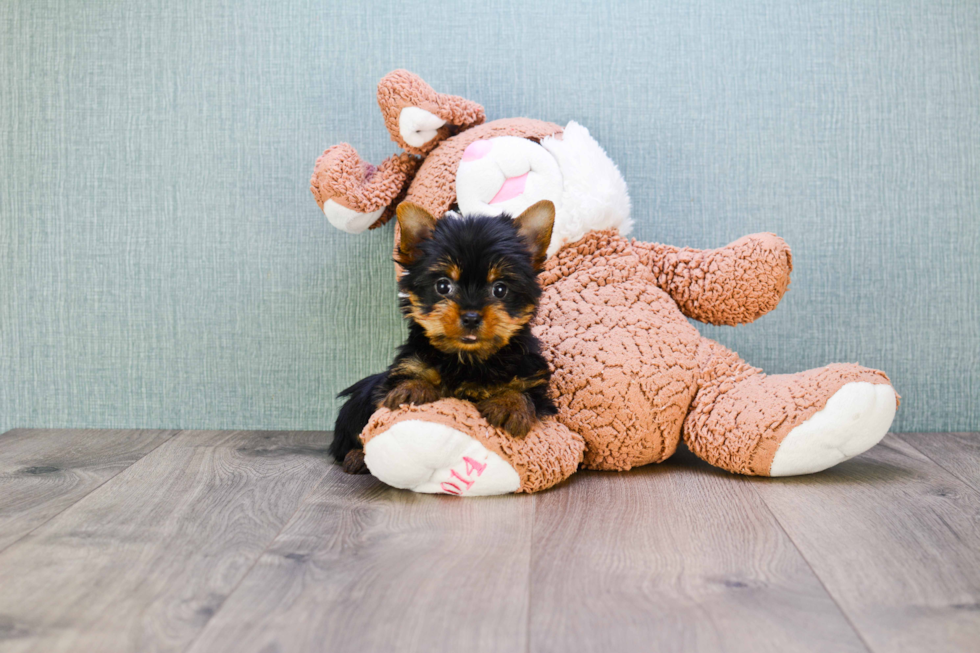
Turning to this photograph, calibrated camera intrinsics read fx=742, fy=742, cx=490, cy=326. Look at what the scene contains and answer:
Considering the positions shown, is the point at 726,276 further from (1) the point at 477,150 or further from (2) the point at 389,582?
(2) the point at 389,582

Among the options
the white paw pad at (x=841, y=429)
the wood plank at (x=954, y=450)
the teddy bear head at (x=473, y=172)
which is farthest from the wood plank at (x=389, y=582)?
the wood plank at (x=954, y=450)

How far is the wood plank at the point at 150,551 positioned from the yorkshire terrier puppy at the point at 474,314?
0.33 metres

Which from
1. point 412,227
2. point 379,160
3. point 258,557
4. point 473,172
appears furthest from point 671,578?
point 379,160

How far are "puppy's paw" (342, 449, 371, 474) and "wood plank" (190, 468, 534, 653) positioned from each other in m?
0.19

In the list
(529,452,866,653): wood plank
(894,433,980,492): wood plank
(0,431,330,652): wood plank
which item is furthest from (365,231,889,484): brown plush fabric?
(0,431,330,652): wood plank

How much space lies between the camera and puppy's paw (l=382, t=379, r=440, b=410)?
1.38 m

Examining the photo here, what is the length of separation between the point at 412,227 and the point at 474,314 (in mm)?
219

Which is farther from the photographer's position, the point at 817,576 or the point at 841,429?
the point at 841,429

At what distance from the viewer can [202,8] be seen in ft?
6.51

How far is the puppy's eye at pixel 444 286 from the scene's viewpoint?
1.31m

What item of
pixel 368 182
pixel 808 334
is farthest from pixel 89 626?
pixel 808 334

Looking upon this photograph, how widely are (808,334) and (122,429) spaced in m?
1.90

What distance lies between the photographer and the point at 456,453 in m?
1.37

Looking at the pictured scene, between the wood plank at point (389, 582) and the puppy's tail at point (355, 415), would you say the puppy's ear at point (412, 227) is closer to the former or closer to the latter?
the puppy's tail at point (355, 415)
